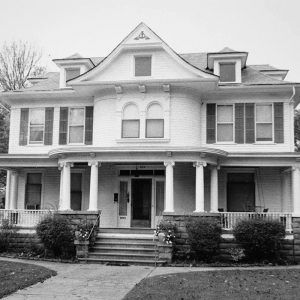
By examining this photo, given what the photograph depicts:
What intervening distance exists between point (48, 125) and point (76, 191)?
317 centimetres

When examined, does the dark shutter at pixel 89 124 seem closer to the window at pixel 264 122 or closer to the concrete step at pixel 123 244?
the concrete step at pixel 123 244

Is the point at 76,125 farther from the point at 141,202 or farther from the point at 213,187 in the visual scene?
the point at 213,187

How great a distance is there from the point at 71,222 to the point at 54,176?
457cm

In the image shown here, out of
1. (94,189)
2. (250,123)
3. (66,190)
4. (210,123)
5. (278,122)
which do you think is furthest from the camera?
(210,123)

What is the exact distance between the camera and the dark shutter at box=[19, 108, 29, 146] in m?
20.3

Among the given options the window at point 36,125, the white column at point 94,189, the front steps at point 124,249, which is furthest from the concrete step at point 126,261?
the window at point 36,125

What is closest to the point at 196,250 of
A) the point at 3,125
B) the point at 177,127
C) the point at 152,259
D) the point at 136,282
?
the point at 152,259

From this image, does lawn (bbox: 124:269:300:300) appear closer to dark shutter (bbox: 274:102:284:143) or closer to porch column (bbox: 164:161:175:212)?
porch column (bbox: 164:161:175:212)

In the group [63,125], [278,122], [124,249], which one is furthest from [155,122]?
[124,249]

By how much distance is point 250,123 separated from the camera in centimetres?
1894

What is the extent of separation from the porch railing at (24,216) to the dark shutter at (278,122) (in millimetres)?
9633

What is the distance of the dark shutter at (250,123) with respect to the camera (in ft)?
61.8

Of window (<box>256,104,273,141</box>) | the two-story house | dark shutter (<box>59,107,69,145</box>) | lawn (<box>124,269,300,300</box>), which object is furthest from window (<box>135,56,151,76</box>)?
lawn (<box>124,269,300,300</box>)

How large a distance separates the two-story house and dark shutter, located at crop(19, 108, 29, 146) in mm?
45
